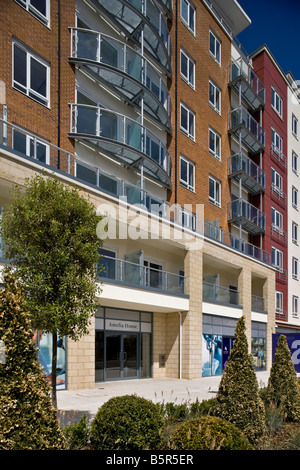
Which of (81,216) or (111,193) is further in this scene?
(111,193)

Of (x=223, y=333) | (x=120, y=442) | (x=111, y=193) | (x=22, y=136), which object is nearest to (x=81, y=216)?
(x=120, y=442)

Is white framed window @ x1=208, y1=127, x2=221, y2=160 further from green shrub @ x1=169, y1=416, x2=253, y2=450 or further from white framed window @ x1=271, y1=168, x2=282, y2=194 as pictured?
green shrub @ x1=169, y1=416, x2=253, y2=450

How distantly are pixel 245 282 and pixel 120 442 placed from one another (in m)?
22.3

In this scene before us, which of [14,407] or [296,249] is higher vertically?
[296,249]

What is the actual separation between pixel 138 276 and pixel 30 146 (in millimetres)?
7400

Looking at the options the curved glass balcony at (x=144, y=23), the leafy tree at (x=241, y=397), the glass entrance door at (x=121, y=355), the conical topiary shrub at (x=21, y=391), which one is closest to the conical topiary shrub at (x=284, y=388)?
the leafy tree at (x=241, y=397)

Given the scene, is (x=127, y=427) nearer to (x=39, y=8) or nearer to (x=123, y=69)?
(x=39, y=8)

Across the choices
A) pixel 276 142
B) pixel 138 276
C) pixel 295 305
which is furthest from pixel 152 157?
pixel 295 305

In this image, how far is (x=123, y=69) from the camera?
2014 centimetres

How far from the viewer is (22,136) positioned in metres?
13.8

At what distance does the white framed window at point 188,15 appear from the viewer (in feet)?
86.4

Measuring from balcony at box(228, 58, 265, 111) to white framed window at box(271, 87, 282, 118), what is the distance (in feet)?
7.61
